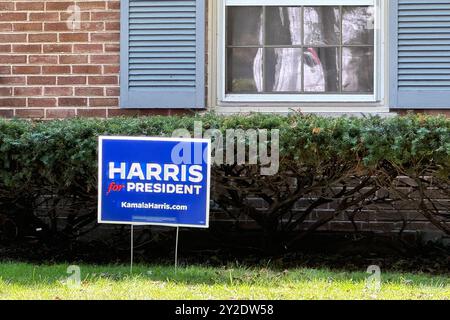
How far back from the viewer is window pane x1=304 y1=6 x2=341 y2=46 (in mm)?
6738

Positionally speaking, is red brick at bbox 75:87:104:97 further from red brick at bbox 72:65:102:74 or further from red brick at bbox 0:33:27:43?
red brick at bbox 0:33:27:43

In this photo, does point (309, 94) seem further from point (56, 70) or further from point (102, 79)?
point (56, 70)

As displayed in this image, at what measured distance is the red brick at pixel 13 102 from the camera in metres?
6.81

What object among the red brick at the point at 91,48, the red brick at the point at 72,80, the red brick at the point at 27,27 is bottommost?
the red brick at the point at 72,80

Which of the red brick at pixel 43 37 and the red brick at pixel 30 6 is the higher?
the red brick at pixel 30 6

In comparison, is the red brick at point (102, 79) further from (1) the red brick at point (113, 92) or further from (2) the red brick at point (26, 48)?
(2) the red brick at point (26, 48)

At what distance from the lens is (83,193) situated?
5805 mm

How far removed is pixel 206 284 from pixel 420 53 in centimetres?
304

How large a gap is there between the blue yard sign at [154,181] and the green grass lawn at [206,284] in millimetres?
395

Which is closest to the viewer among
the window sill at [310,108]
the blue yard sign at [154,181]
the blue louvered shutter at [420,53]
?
the blue yard sign at [154,181]

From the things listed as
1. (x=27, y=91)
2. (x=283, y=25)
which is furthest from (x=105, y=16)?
(x=283, y=25)

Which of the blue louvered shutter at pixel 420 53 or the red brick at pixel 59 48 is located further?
the red brick at pixel 59 48

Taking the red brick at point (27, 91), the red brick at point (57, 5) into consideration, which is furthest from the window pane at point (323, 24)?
the red brick at point (27, 91)

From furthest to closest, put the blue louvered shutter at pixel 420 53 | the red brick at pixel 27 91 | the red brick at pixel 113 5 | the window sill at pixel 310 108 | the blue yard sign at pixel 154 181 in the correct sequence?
1. the red brick at pixel 27 91
2. the red brick at pixel 113 5
3. the window sill at pixel 310 108
4. the blue louvered shutter at pixel 420 53
5. the blue yard sign at pixel 154 181
